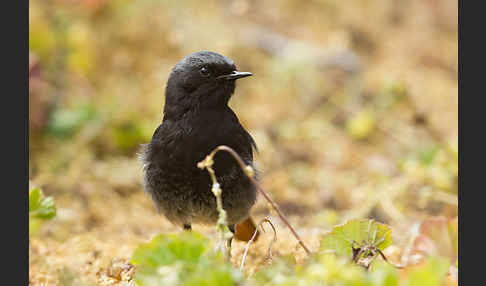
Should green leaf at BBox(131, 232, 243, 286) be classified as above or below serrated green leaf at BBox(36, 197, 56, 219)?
above

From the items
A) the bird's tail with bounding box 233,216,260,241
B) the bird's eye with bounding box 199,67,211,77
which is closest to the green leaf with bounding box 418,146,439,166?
the bird's tail with bounding box 233,216,260,241

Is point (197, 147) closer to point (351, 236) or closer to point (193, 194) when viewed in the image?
point (193, 194)

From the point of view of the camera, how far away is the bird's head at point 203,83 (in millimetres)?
3350

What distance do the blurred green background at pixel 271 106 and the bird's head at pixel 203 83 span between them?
105 centimetres

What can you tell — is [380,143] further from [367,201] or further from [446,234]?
[446,234]

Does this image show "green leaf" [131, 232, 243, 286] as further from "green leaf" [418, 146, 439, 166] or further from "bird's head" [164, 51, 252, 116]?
"green leaf" [418, 146, 439, 166]

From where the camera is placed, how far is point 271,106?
698 cm

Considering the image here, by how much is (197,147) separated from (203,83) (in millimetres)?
441

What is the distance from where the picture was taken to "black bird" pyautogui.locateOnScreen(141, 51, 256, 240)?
3170 millimetres

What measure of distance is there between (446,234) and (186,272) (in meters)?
1.45

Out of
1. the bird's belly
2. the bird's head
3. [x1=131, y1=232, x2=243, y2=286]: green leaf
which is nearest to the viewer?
[x1=131, y1=232, x2=243, y2=286]: green leaf

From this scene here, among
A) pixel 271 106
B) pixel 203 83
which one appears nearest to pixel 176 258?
pixel 203 83

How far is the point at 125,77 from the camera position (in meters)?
6.69

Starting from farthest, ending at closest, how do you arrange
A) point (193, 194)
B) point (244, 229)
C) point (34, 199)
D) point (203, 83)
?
1. point (244, 229)
2. point (203, 83)
3. point (193, 194)
4. point (34, 199)
